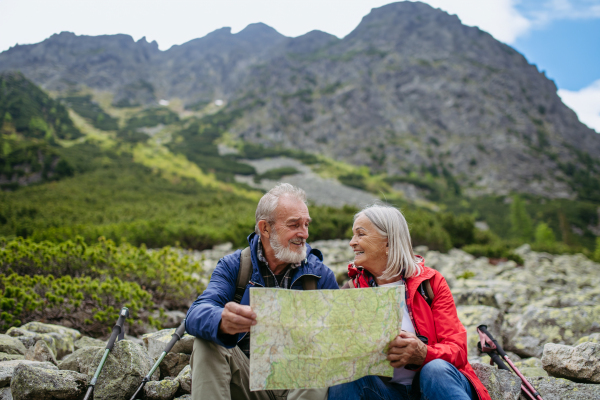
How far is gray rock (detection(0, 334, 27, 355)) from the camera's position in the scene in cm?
313

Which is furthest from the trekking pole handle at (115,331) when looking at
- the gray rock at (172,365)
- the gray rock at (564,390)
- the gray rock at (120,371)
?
the gray rock at (564,390)

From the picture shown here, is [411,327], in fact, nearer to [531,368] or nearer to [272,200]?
[272,200]

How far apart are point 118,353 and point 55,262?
3.91m

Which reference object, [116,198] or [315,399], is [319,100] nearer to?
[116,198]

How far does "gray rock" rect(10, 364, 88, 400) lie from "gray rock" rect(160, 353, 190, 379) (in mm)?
634

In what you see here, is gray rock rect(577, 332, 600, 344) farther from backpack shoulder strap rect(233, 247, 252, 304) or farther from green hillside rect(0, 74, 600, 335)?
green hillside rect(0, 74, 600, 335)

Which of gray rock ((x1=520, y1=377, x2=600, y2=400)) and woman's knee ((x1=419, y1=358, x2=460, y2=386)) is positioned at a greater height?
woman's knee ((x1=419, y1=358, x2=460, y2=386))

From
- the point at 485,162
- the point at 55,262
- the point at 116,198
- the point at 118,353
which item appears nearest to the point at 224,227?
the point at 55,262

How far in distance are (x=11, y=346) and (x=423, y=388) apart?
3582mm

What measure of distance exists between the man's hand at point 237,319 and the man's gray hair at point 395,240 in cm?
104

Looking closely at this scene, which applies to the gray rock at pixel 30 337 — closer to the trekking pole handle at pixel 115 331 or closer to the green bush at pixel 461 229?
the trekking pole handle at pixel 115 331

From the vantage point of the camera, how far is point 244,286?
2408 mm

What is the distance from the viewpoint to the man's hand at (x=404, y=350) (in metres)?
1.82

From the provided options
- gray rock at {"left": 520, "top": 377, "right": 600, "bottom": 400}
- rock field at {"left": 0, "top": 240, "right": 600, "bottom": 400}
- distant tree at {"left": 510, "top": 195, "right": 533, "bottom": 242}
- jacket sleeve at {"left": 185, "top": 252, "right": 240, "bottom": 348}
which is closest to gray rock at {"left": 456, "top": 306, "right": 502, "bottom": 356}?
rock field at {"left": 0, "top": 240, "right": 600, "bottom": 400}
